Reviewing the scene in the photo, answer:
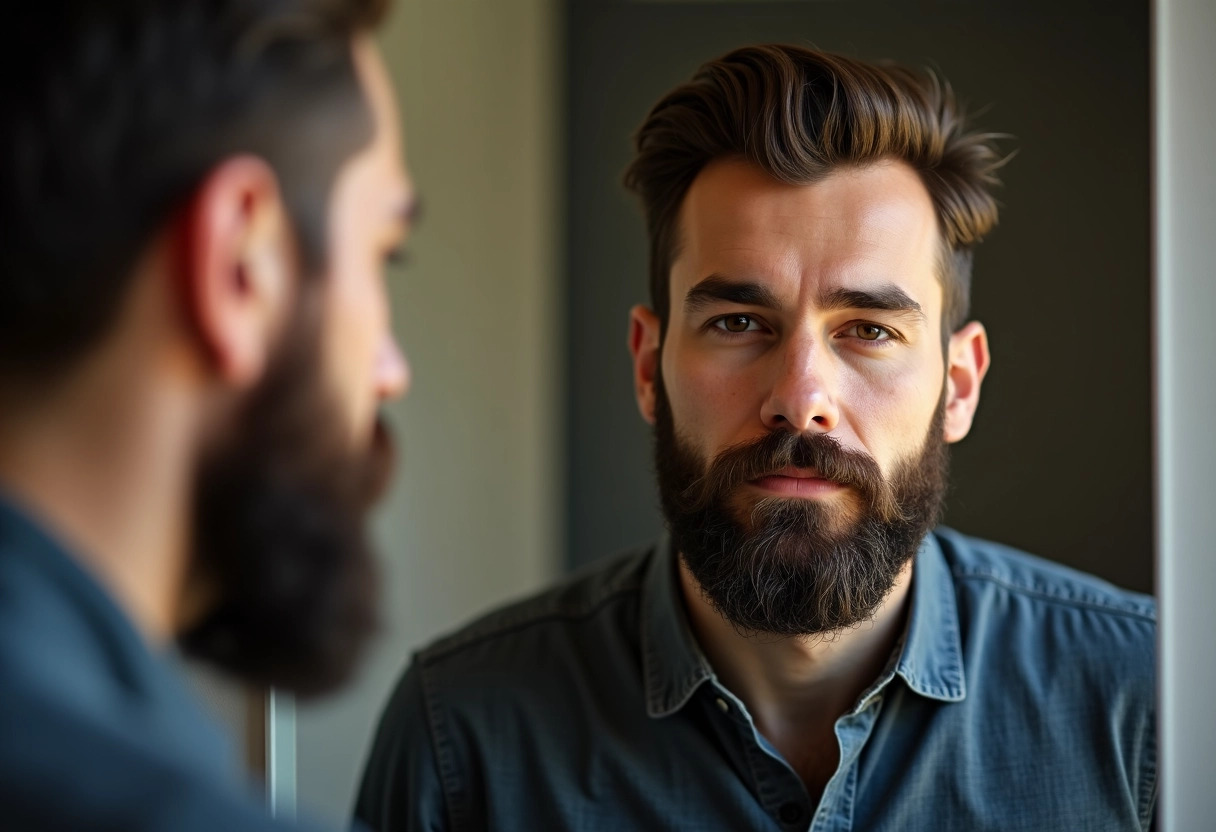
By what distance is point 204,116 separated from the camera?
558 mm

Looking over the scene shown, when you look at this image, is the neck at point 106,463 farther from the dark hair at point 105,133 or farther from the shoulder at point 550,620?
the shoulder at point 550,620

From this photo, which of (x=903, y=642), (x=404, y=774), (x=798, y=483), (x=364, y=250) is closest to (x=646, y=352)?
(x=798, y=483)

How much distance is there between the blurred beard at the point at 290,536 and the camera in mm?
593

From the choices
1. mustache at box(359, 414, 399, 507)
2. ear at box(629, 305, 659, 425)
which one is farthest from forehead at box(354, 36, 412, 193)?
ear at box(629, 305, 659, 425)

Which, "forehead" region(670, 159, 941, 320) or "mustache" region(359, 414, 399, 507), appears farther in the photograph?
"forehead" region(670, 159, 941, 320)

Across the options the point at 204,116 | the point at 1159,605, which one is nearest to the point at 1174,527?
the point at 1159,605

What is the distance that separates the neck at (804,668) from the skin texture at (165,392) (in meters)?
0.68

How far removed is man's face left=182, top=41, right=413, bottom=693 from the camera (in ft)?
1.96

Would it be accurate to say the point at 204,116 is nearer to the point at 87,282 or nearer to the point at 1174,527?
the point at 87,282

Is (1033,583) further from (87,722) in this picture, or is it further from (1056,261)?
(87,722)

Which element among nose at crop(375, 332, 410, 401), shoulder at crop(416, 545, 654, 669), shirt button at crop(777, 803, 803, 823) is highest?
nose at crop(375, 332, 410, 401)

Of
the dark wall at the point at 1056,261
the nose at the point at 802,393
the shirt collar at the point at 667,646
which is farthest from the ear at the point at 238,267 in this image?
the dark wall at the point at 1056,261

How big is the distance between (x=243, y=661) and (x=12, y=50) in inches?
13.4

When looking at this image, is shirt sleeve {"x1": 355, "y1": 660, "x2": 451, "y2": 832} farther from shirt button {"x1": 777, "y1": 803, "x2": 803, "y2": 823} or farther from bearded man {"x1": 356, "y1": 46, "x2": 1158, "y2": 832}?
shirt button {"x1": 777, "y1": 803, "x2": 803, "y2": 823}
